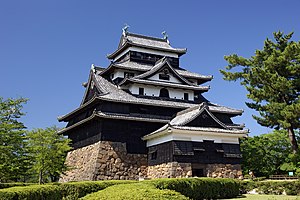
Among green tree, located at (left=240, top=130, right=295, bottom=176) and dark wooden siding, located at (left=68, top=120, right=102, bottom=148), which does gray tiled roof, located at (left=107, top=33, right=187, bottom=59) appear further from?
green tree, located at (left=240, top=130, right=295, bottom=176)

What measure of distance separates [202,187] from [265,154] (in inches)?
873

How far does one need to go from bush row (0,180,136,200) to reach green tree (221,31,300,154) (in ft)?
55.4

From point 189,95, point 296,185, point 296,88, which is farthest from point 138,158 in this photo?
point 296,88

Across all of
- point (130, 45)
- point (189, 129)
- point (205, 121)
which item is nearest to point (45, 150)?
point (189, 129)

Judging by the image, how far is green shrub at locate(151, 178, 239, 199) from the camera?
18141 millimetres

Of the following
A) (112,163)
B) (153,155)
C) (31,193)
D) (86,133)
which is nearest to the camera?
(31,193)

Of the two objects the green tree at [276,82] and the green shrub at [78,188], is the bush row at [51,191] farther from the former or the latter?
the green tree at [276,82]

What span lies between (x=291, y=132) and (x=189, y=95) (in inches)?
411

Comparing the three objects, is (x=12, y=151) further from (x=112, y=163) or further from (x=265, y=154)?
(x=265, y=154)

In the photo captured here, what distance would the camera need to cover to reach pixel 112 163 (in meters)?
27.2

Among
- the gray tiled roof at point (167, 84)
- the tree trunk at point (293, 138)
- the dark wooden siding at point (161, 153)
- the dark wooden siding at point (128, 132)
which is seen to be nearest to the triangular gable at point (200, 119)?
the dark wooden siding at point (161, 153)

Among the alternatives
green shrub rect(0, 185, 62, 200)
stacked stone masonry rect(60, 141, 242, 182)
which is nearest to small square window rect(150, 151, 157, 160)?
stacked stone masonry rect(60, 141, 242, 182)

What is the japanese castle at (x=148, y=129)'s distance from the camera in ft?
83.6

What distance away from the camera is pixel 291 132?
2978cm
